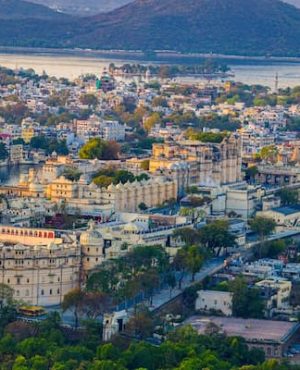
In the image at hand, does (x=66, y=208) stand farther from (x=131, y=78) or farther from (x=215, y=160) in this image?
(x=131, y=78)

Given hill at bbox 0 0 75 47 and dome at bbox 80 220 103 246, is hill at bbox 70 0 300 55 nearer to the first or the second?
hill at bbox 0 0 75 47

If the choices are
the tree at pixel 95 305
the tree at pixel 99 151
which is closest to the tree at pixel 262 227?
the tree at pixel 95 305

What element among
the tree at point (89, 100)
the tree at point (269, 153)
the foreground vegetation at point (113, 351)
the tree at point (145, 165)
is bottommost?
the tree at point (89, 100)

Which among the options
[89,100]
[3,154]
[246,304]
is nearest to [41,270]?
[246,304]

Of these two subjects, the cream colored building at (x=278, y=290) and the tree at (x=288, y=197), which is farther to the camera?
the tree at (x=288, y=197)

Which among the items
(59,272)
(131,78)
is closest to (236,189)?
(59,272)

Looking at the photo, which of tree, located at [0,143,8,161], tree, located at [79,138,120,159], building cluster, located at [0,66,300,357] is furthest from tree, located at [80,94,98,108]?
tree, located at [79,138,120,159]

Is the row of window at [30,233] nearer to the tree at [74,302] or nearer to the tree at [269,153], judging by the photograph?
the tree at [74,302]
